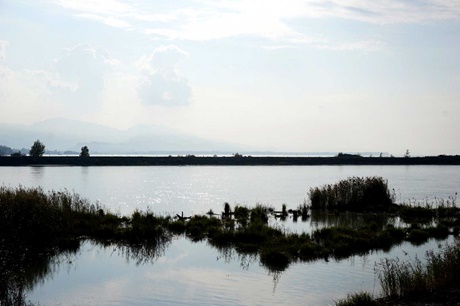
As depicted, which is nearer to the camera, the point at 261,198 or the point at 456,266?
the point at 456,266

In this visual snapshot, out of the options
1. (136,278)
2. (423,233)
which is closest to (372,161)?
(423,233)

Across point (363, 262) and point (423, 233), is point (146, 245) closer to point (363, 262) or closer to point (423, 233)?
point (363, 262)

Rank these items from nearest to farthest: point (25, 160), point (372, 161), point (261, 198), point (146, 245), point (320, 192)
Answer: point (146, 245), point (320, 192), point (261, 198), point (25, 160), point (372, 161)

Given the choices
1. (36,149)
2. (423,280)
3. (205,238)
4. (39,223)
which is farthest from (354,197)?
(36,149)

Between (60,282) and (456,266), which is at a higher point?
(456,266)

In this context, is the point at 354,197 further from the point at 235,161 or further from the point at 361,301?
the point at 235,161

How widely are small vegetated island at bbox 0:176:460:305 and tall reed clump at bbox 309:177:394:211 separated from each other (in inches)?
228

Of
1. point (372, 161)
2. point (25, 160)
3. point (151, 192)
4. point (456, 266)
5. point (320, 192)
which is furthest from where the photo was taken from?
point (372, 161)

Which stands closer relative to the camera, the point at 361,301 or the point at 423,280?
the point at 361,301

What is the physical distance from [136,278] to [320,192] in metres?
22.1

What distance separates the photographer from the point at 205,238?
25094mm

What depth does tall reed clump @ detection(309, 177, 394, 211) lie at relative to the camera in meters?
37.6

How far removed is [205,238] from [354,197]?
623 inches

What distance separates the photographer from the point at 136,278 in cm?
1788
